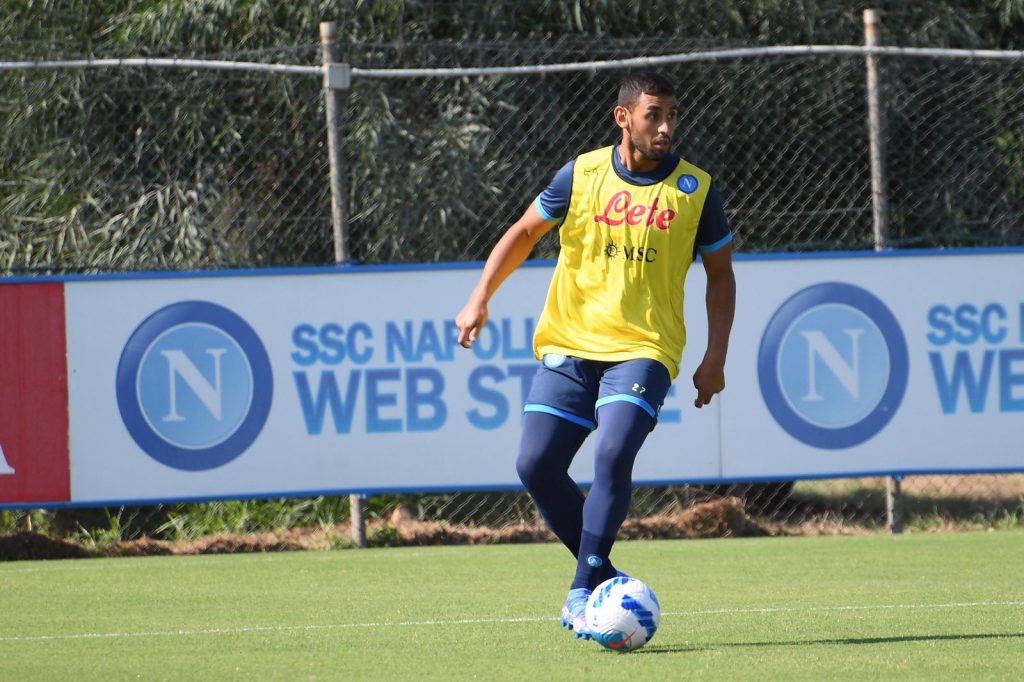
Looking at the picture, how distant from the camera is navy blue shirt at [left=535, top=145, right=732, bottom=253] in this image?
5.32 metres

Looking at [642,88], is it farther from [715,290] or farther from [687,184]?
[715,290]

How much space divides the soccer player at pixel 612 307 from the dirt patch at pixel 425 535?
3.94 meters

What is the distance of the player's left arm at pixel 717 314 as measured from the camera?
530 centimetres

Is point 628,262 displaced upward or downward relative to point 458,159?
downward

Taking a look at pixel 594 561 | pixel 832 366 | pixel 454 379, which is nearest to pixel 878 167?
pixel 832 366

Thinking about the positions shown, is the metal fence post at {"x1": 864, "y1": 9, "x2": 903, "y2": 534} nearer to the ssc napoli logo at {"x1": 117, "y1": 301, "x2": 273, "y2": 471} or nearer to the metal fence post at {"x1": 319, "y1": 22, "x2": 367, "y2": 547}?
the metal fence post at {"x1": 319, "y1": 22, "x2": 367, "y2": 547}

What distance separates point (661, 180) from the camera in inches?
209

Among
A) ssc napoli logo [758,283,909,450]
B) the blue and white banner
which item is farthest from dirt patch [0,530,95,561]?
ssc napoli logo [758,283,909,450]

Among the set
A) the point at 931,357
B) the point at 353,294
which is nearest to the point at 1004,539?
the point at 931,357

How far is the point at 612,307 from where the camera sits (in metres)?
5.27

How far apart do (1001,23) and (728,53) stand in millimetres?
3956

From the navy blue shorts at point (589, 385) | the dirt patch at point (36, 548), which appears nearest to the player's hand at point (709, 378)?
the navy blue shorts at point (589, 385)

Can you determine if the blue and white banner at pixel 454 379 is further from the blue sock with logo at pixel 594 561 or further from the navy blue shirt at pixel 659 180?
the blue sock with logo at pixel 594 561

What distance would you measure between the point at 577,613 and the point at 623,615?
0.25 metres
